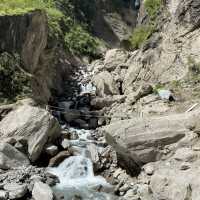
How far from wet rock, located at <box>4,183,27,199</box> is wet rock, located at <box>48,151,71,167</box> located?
10.8ft

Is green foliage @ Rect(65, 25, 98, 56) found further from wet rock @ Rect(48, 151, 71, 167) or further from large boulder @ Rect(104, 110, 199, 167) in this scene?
large boulder @ Rect(104, 110, 199, 167)

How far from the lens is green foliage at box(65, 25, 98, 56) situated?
52.0 metres

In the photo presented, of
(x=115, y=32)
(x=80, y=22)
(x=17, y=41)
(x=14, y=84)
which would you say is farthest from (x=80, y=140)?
(x=115, y=32)

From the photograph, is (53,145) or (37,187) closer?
(37,187)

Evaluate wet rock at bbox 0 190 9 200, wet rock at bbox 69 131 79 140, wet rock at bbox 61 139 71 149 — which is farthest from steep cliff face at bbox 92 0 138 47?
wet rock at bbox 0 190 9 200

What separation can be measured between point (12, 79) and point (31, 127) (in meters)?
6.00

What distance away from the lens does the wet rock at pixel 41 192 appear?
19.9m

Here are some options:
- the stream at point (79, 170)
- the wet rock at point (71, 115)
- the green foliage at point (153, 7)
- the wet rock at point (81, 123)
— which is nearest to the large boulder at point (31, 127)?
the stream at point (79, 170)

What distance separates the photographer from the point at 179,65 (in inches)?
1212

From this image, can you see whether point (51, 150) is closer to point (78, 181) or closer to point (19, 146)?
point (19, 146)

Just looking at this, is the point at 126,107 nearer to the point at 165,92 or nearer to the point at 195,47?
the point at 165,92

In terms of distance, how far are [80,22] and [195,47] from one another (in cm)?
3200

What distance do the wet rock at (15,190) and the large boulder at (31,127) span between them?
10.4ft

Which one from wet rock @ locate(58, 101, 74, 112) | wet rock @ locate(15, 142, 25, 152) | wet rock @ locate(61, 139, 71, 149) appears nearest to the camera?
wet rock @ locate(15, 142, 25, 152)
